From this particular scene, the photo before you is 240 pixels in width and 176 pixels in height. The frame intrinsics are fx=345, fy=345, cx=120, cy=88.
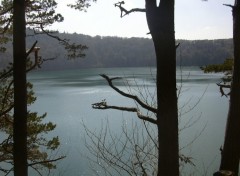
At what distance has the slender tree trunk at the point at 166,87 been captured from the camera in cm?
277

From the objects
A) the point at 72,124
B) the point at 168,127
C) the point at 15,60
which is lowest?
the point at 72,124

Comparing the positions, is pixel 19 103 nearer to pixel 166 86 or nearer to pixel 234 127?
pixel 166 86

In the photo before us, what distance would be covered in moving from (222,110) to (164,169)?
38.4 meters

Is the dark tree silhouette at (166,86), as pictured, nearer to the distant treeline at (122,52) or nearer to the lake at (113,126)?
the lake at (113,126)

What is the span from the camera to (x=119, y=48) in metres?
189

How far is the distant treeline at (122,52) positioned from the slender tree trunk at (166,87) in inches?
5811

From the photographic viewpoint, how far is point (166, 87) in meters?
2.77

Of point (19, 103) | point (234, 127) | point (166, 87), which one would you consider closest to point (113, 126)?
point (234, 127)

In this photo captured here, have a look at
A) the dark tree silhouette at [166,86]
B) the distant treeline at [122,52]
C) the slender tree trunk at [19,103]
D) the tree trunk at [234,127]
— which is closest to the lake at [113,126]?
the tree trunk at [234,127]

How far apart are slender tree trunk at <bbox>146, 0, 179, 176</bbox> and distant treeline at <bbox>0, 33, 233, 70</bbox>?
5811 inches

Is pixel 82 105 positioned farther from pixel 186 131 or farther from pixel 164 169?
pixel 164 169

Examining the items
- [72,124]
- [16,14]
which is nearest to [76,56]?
[16,14]

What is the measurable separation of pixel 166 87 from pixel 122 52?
183 metres

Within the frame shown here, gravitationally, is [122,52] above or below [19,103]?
above
